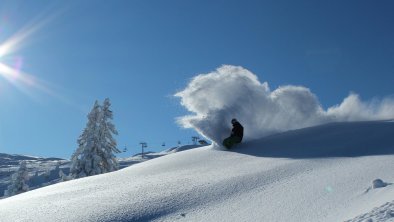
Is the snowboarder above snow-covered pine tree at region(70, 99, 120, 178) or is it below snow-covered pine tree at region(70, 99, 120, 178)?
below

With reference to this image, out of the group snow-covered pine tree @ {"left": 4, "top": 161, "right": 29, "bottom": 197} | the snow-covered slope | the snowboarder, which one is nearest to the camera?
the snow-covered slope

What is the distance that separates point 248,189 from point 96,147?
27069mm

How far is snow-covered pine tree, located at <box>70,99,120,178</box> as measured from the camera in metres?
33.2

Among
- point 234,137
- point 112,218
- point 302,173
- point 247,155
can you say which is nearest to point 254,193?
point 302,173

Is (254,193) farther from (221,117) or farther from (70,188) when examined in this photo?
(221,117)

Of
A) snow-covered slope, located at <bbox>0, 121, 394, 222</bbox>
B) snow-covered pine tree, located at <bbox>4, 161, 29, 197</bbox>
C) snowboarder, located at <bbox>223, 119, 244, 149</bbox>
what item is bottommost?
snow-covered slope, located at <bbox>0, 121, 394, 222</bbox>

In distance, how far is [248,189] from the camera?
346 inches

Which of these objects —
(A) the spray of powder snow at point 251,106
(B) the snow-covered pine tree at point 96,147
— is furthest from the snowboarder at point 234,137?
(B) the snow-covered pine tree at point 96,147

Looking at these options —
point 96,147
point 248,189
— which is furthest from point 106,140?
point 248,189

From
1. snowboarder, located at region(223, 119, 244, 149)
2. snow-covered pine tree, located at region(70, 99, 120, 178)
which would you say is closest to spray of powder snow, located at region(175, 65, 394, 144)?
snowboarder, located at region(223, 119, 244, 149)

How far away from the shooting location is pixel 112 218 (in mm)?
7828

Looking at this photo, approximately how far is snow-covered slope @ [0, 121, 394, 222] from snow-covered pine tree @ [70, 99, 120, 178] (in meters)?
20.7

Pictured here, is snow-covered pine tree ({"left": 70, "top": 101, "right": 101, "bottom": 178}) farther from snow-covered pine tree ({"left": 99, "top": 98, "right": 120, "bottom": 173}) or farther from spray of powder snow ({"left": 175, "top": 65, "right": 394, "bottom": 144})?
spray of powder snow ({"left": 175, "top": 65, "right": 394, "bottom": 144})

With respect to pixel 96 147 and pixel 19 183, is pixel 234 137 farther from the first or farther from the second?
pixel 19 183
